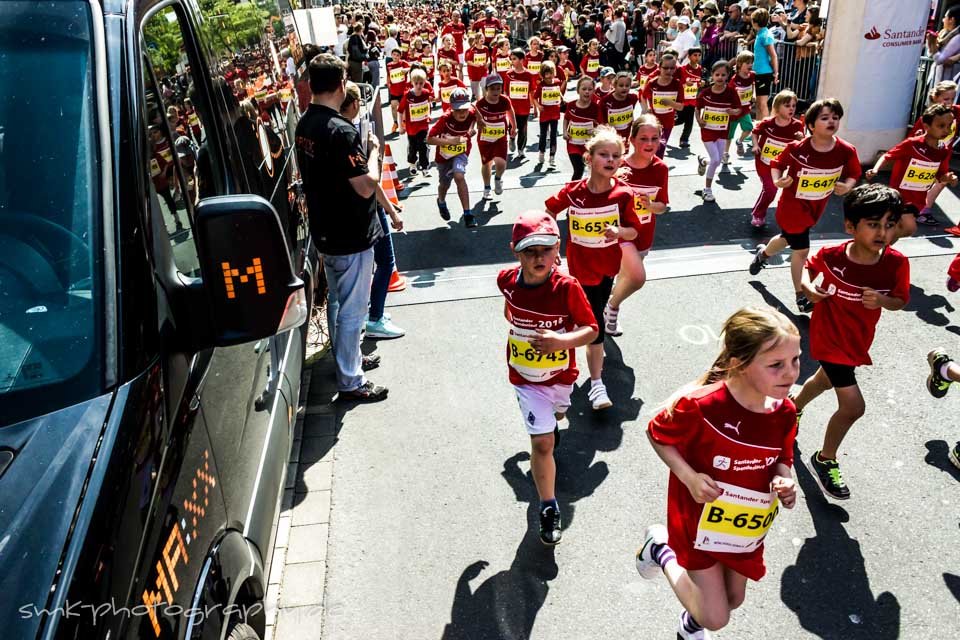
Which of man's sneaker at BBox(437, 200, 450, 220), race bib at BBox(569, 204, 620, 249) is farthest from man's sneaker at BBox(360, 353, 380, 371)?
man's sneaker at BBox(437, 200, 450, 220)

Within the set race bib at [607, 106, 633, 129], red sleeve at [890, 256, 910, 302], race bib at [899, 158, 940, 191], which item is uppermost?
red sleeve at [890, 256, 910, 302]

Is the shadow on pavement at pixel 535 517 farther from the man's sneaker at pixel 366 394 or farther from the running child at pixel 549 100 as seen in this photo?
the running child at pixel 549 100

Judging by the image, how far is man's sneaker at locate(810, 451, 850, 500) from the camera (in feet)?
14.3

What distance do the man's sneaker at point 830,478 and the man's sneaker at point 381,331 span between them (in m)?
3.46

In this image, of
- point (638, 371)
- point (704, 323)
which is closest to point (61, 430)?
point (638, 371)

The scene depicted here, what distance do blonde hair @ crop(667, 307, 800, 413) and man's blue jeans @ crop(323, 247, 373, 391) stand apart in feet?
9.42

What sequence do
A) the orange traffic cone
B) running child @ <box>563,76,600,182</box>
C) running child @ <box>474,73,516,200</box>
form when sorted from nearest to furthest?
the orange traffic cone < running child @ <box>474,73,516,200</box> < running child @ <box>563,76,600,182</box>

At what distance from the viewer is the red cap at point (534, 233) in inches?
150

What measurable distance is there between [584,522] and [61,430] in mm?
3041

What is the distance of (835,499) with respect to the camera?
4387 mm

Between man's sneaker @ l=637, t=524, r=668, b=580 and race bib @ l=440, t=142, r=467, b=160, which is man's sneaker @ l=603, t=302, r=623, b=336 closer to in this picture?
man's sneaker @ l=637, t=524, r=668, b=580

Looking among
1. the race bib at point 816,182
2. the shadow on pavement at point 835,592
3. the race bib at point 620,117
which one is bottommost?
the shadow on pavement at point 835,592

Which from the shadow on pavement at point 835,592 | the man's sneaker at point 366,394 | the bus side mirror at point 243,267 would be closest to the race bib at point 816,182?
the shadow on pavement at point 835,592

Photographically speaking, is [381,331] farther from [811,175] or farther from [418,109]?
[418,109]
